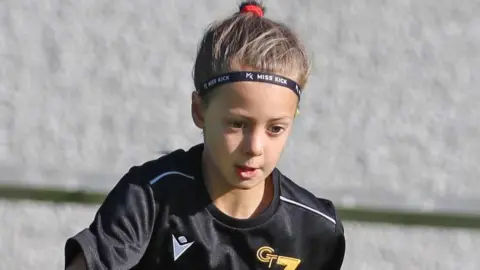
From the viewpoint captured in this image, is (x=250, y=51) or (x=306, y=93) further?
(x=306, y=93)

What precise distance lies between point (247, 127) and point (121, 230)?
29 cm

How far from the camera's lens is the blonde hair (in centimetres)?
174

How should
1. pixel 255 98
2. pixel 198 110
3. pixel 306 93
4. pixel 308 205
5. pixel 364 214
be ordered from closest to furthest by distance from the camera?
1. pixel 255 98
2. pixel 198 110
3. pixel 308 205
4. pixel 306 93
5. pixel 364 214

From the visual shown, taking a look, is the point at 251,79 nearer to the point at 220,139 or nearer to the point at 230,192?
the point at 220,139

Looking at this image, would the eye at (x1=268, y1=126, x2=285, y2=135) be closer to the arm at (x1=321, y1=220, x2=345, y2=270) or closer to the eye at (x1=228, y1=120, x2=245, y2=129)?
the eye at (x1=228, y1=120, x2=245, y2=129)

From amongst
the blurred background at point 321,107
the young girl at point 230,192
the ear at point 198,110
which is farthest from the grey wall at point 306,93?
the ear at point 198,110

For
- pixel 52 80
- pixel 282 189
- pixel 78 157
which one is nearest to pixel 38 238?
pixel 78 157

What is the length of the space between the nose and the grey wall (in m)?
1.08

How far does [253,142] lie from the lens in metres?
1.70

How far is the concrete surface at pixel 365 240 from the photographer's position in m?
2.91

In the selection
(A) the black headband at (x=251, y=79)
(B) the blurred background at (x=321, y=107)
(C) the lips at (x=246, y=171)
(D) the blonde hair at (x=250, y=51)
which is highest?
(D) the blonde hair at (x=250, y=51)

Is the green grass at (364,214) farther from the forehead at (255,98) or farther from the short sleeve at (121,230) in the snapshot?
the forehead at (255,98)

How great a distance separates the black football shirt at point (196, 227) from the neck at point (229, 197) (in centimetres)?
2

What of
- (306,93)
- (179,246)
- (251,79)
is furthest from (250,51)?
(306,93)
